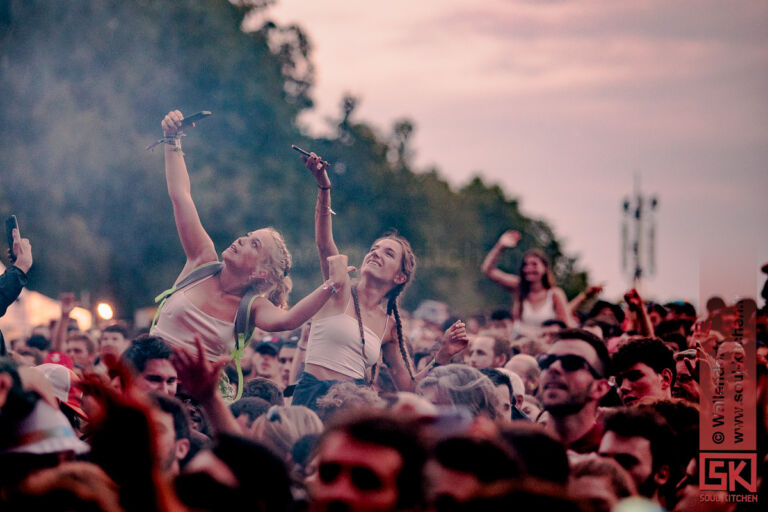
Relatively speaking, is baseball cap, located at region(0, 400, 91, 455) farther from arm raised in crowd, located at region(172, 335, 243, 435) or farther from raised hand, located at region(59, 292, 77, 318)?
raised hand, located at region(59, 292, 77, 318)

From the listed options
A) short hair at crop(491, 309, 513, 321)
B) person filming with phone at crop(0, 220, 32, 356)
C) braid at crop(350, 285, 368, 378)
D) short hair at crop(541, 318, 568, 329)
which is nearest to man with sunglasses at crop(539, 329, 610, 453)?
braid at crop(350, 285, 368, 378)

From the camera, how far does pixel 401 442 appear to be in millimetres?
2859

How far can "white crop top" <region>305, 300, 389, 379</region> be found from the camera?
593 cm

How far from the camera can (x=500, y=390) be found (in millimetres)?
5211

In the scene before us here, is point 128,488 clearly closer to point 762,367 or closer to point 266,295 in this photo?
point 266,295

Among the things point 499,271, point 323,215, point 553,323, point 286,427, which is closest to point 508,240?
point 499,271

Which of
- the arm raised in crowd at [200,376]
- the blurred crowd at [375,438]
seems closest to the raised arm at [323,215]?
the blurred crowd at [375,438]

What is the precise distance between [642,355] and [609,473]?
2.10m

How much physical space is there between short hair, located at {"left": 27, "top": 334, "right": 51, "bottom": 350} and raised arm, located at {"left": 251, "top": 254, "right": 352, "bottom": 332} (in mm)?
5425

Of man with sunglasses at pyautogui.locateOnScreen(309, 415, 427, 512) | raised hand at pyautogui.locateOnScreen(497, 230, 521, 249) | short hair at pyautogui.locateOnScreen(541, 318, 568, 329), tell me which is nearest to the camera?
man with sunglasses at pyautogui.locateOnScreen(309, 415, 427, 512)

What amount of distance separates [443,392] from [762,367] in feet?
5.81

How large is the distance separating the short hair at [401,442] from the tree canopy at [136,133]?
2105cm

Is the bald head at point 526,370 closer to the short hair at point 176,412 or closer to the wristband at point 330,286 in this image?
the wristband at point 330,286

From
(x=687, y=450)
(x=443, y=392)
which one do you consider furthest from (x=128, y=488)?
(x=687, y=450)
